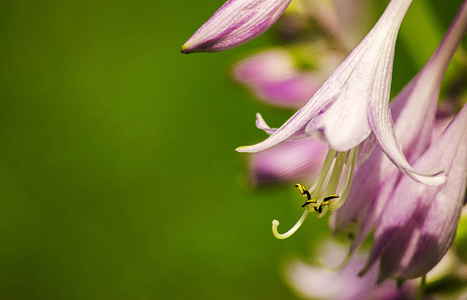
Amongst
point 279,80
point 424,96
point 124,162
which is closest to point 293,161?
point 279,80

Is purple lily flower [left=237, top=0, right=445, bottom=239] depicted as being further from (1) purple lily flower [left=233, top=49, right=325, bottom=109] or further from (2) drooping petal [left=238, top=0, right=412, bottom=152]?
(1) purple lily flower [left=233, top=49, right=325, bottom=109]

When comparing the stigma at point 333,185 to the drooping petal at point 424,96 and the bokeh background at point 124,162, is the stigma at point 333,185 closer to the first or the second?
the drooping petal at point 424,96

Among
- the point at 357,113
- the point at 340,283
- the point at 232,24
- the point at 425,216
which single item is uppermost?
the point at 232,24

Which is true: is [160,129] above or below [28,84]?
below

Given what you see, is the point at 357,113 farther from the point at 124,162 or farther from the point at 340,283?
the point at 124,162

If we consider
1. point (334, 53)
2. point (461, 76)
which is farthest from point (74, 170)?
point (461, 76)

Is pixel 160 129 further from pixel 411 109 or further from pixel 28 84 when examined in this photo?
pixel 411 109

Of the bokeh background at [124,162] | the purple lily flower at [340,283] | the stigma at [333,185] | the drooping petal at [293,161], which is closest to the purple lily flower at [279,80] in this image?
the drooping petal at [293,161]
